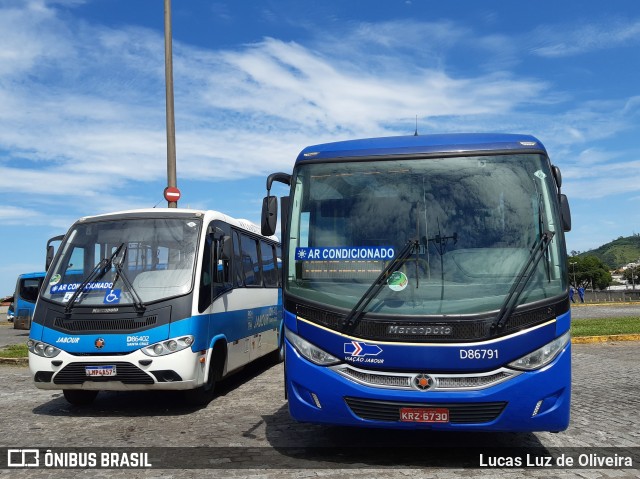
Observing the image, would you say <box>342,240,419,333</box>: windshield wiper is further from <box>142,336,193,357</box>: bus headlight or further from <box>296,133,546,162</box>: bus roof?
<box>142,336,193,357</box>: bus headlight


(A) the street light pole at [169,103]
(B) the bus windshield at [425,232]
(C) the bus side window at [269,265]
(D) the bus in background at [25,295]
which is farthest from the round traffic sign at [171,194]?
(D) the bus in background at [25,295]

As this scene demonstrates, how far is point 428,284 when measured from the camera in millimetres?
5977

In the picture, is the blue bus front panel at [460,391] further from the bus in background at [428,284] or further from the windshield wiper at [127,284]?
the windshield wiper at [127,284]

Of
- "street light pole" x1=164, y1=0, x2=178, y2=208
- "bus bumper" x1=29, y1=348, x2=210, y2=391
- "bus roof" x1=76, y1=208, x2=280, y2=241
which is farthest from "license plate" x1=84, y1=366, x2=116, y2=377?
"street light pole" x1=164, y1=0, x2=178, y2=208

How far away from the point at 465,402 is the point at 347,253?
1684 millimetres

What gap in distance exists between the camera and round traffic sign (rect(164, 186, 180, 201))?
13.7 metres

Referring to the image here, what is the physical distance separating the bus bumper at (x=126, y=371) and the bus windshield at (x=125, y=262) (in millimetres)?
702

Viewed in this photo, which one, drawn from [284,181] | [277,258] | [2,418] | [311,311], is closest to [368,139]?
[284,181]

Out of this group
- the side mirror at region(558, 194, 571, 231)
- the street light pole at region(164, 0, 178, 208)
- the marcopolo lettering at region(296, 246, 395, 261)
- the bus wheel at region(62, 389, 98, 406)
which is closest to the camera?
the marcopolo lettering at region(296, 246, 395, 261)

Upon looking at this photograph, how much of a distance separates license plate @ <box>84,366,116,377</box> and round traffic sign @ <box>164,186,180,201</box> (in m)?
5.89

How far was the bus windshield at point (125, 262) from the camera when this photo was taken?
8.62m

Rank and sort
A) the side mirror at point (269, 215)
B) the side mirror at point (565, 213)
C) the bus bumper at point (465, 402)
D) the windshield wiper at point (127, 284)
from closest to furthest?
the bus bumper at point (465, 402) < the side mirror at point (565, 213) < the side mirror at point (269, 215) < the windshield wiper at point (127, 284)

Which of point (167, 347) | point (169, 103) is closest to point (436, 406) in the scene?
point (167, 347)

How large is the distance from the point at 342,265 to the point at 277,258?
7.86m
